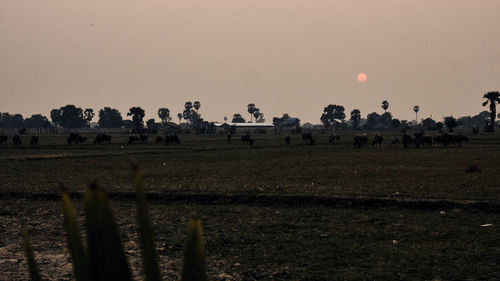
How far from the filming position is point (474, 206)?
1227 cm

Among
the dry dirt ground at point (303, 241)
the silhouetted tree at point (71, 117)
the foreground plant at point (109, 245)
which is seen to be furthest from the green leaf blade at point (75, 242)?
the silhouetted tree at point (71, 117)

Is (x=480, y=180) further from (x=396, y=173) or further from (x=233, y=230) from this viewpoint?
(x=233, y=230)

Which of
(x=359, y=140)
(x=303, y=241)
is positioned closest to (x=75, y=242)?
(x=303, y=241)

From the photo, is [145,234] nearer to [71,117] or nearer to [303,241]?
[303,241]

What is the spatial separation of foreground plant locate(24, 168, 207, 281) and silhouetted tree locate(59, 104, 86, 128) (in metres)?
194

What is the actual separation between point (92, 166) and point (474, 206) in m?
21.9

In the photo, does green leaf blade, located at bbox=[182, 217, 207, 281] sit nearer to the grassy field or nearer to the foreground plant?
the foreground plant

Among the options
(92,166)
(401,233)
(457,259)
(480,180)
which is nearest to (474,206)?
(401,233)

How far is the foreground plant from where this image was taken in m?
0.71

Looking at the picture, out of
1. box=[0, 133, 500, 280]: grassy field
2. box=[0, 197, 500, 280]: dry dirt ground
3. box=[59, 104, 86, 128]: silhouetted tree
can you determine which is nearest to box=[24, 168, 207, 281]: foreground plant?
box=[0, 133, 500, 280]: grassy field

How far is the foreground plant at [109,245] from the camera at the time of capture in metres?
0.71

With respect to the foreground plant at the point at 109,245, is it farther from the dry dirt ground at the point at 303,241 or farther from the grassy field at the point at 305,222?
the dry dirt ground at the point at 303,241

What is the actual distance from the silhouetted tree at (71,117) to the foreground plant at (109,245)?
7651 inches

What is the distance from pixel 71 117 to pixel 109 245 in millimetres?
196719
